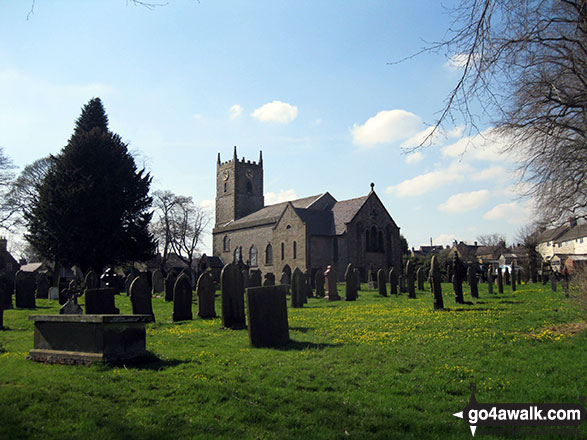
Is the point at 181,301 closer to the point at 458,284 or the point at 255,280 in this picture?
the point at 458,284

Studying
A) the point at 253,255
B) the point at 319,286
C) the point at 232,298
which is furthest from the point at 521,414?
the point at 253,255

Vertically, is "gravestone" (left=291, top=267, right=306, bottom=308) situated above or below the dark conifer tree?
below

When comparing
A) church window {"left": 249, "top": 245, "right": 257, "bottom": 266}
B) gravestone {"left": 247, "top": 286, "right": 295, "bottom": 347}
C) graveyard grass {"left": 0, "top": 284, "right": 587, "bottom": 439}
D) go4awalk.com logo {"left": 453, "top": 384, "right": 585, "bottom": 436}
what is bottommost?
go4awalk.com logo {"left": 453, "top": 384, "right": 585, "bottom": 436}

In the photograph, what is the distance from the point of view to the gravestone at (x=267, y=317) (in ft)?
29.5

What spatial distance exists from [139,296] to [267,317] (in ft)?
20.7

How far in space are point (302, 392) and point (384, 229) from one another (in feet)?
151

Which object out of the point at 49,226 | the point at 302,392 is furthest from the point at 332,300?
the point at 49,226

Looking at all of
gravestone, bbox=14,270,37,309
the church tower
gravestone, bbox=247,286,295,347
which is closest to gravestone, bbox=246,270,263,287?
gravestone, bbox=14,270,37,309

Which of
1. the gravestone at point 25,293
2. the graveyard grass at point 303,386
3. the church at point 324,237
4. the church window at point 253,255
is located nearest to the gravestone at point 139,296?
the graveyard grass at point 303,386

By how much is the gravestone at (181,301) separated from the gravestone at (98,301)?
2.25 meters

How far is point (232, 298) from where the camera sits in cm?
1140

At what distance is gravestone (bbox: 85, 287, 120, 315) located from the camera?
11.7 m

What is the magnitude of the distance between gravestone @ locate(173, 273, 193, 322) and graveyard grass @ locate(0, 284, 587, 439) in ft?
12.4

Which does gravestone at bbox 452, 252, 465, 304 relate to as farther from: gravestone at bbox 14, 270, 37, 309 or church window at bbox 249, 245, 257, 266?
church window at bbox 249, 245, 257, 266
